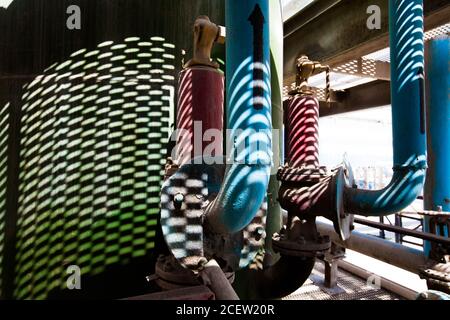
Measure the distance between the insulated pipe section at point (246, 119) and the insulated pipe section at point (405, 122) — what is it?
3.03ft

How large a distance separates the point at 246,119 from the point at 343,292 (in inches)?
155

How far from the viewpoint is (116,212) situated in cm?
203

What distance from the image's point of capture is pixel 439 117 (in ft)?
11.8

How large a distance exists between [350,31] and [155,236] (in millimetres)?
3771

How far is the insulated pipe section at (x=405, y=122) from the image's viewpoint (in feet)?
6.14

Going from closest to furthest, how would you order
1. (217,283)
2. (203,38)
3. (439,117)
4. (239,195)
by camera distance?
(217,283)
(239,195)
(203,38)
(439,117)

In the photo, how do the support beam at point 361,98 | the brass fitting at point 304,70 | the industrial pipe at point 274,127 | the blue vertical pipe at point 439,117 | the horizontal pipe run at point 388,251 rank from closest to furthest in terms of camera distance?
the brass fitting at point 304,70, the industrial pipe at point 274,127, the horizontal pipe run at point 388,251, the blue vertical pipe at point 439,117, the support beam at point 361,98

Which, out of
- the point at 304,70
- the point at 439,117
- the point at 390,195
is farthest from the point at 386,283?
the point at 304,70

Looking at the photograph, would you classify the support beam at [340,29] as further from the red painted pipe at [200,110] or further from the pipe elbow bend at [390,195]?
the red painted pipe at [200,110]

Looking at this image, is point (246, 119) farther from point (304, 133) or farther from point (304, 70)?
point (304, 70)

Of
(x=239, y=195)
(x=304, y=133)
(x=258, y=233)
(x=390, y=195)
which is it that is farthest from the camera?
(x=304, y=133)

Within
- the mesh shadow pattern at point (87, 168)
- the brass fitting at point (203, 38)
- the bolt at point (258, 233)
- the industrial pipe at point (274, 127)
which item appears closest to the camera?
the bolt at point (258, 233)

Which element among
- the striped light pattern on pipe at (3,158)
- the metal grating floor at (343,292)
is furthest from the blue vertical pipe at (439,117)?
the striped light pattern on pipe at (3,158)
